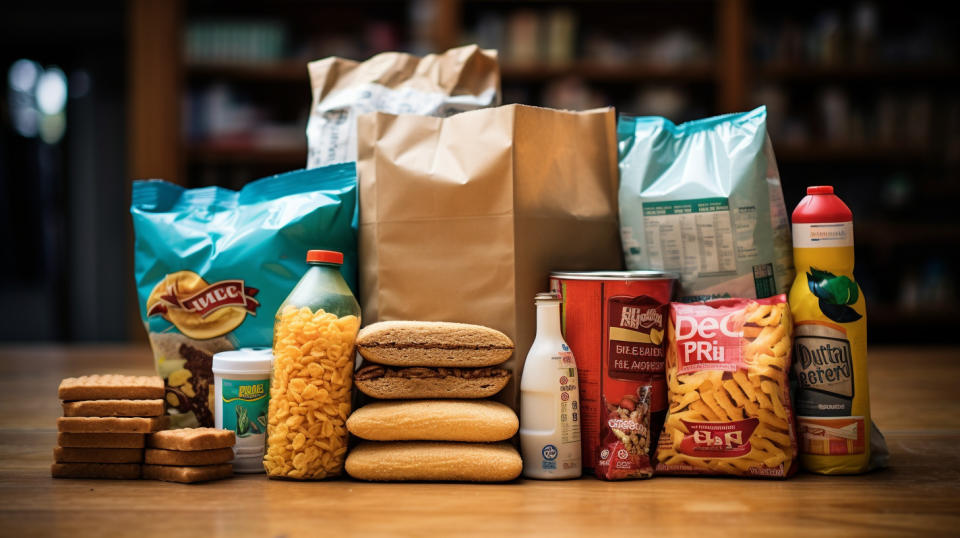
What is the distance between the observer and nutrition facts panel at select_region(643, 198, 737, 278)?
41.9 inches

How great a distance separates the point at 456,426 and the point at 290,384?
21cm

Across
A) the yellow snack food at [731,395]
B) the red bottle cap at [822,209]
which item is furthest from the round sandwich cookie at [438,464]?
the red bottle cap at [822,209]

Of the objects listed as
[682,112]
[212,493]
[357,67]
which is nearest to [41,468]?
[212,493]

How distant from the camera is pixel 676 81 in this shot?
10.6 feet

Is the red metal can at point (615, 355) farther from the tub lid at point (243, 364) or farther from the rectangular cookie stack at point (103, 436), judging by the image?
the rectangular cookie stack at point (103, 436)

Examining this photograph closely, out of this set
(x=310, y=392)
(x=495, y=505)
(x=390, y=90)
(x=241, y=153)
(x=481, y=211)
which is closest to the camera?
(x=495, y=505)

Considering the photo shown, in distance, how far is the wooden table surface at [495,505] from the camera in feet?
2.45

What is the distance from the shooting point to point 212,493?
0.88 metres

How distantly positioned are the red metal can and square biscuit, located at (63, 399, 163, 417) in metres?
0.54

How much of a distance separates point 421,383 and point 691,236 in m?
0.44

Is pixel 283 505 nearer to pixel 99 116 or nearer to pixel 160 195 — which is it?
pixel 160 195

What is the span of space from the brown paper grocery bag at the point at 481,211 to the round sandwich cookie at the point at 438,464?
113 mm

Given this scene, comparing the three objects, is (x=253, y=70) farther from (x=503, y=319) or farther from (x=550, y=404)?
(x=550, y=404)

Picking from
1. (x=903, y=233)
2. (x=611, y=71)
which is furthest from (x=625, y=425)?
(x=903, y=233)
